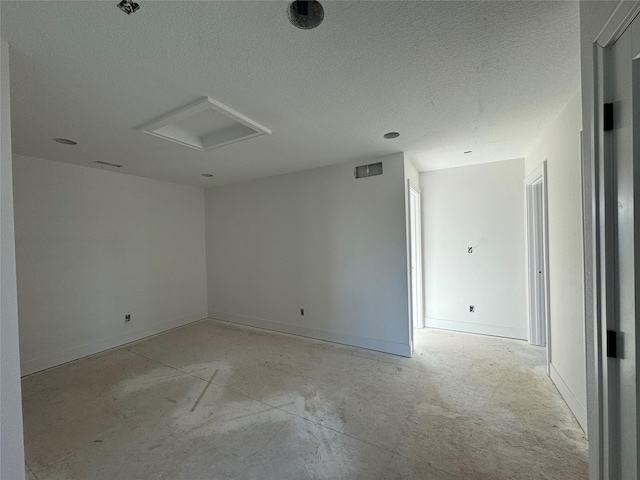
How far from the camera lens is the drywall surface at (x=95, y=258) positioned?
10.0ft

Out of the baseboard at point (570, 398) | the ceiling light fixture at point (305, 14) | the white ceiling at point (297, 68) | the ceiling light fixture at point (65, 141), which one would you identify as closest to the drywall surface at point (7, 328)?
the white ceiling at point (297, 68)

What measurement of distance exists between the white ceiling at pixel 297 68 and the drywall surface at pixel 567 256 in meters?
0.22

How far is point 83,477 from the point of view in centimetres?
164

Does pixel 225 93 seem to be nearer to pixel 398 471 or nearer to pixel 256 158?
pixel 256 158

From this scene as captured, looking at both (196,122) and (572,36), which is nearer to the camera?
(572,36)

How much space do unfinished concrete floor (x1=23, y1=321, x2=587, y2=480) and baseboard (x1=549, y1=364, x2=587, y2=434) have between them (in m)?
0.06

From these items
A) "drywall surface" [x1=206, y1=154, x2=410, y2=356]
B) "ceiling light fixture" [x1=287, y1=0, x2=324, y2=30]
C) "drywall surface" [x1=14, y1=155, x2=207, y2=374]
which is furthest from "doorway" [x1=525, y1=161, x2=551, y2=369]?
"drywall surface" [x1=14, y1=155, x2=207, y2=374]

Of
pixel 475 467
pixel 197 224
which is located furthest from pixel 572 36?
pixel 197 224

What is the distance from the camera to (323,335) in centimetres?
380

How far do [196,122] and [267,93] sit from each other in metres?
1.05

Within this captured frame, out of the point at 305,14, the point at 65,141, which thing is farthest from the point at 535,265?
the point at 65,141

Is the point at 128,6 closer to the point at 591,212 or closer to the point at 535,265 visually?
the point at 591,212

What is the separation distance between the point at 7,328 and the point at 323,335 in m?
3.12

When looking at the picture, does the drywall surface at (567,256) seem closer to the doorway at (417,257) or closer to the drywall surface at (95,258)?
the doorway at (417,257)
